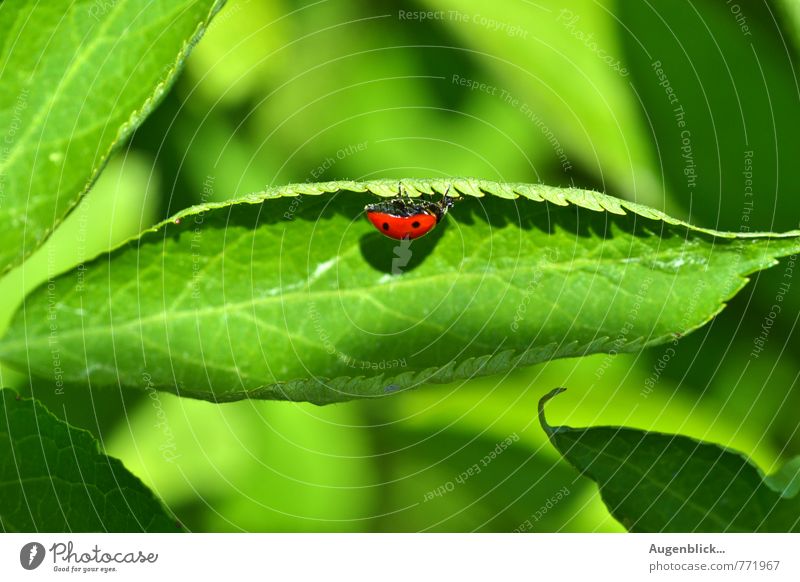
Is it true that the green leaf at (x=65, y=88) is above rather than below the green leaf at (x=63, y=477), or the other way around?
above

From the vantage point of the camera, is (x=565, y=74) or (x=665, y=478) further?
(x=565, y=74)

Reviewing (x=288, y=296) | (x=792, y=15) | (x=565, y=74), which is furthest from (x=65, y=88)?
(x=792, y=15)

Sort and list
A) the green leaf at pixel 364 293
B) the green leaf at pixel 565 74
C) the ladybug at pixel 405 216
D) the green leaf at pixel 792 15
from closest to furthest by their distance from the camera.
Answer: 1. the green leaf at pixel 364 293
2. the ladybug at pixel 405 216
3. the green leaf at pixel 792 15
4. the green leaf at pixel 565 74

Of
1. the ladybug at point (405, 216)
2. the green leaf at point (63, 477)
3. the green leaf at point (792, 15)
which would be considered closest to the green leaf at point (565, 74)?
the green leaf at point (792, 15)

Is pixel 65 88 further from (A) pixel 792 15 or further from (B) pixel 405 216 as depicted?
(A) pixel 792 15

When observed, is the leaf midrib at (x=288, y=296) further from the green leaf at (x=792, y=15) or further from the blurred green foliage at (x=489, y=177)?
the green leaf at (x=792, y=15)

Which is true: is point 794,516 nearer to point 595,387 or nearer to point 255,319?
point 595,387

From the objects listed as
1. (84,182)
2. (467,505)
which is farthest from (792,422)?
(84,182)
